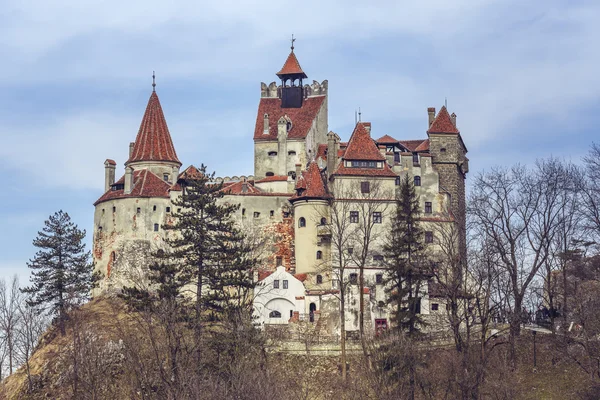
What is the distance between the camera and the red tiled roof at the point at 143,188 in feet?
294

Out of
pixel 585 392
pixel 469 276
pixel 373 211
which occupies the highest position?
pixel 373 211

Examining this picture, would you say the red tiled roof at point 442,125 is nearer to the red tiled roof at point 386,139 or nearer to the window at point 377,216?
the red tiled roof at point 386,139

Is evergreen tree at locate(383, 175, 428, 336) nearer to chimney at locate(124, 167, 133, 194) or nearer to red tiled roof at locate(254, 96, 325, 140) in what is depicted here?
red tiled roof at locate(254, 96, 325, 140)

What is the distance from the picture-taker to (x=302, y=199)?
84.9 m

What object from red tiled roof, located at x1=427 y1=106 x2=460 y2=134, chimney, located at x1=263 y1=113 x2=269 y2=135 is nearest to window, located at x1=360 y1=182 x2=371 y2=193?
red tiled roof, located at x1=427 y1=106 x2=460 y2=134

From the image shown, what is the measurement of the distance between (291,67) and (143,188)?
60.1 ft

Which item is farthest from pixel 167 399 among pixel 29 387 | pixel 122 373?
pixel 29 387

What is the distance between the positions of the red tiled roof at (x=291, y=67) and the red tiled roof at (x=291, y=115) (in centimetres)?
241

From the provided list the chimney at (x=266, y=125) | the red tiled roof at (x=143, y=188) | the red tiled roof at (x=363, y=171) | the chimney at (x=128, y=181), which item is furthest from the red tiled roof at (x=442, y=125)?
the chimney at (x=128, y=181)

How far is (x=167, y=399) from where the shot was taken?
5766cm

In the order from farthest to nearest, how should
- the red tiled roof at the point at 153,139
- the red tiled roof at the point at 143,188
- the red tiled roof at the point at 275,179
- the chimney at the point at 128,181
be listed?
the red tiled roof at the point at 153,139 → the red tiled roof at the point at 275,179 → the chimney at the point at 128,181 → the red tiled roof at the point at 143,188

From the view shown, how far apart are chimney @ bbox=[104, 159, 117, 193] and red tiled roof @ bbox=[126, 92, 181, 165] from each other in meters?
1.89

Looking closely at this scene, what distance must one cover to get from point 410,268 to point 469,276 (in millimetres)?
6349

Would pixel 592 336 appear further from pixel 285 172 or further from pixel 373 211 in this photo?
pixel 285 172
